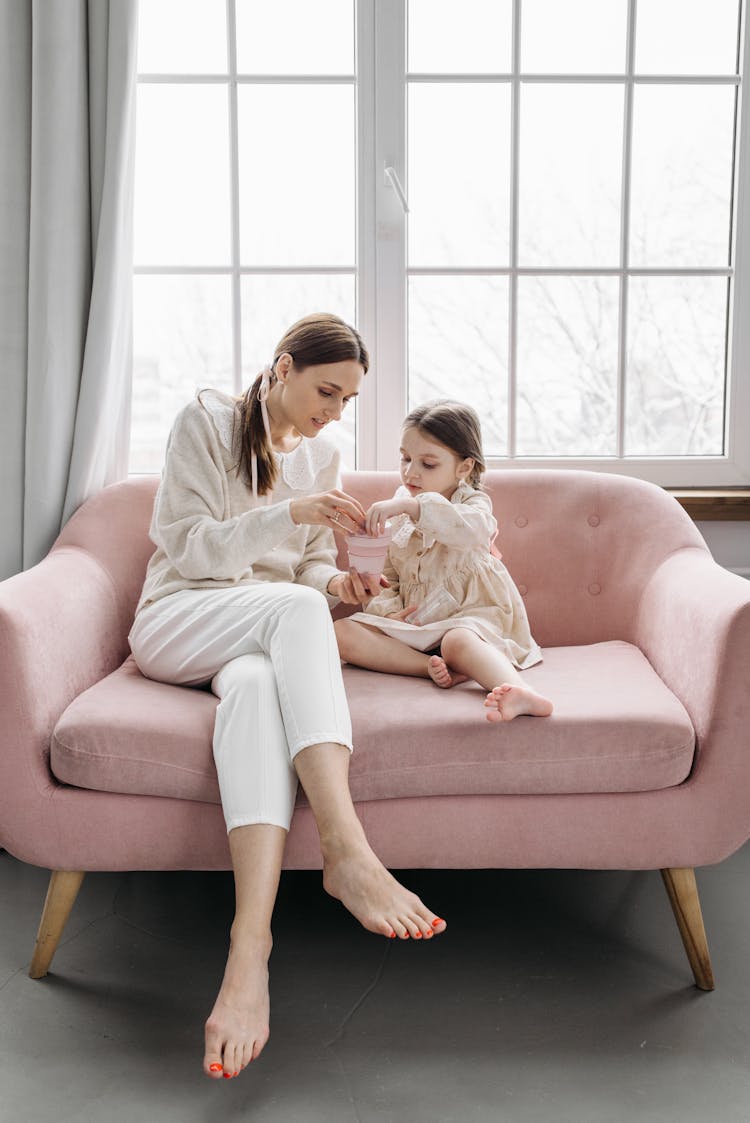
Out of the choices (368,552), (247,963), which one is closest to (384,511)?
(368,552)

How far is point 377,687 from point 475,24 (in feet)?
5.78

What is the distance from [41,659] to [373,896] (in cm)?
69

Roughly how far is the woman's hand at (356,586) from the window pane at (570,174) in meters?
1.13

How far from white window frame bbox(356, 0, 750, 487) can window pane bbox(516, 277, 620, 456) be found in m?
0.04

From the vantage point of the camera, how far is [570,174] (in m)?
2.65

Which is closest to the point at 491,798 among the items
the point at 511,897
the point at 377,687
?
the point at 377,687

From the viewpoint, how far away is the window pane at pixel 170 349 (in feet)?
8.82

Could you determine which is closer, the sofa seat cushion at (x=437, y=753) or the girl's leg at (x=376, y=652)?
the sofa seat cushion at (x=437, y=753)

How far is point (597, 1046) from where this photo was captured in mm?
1530

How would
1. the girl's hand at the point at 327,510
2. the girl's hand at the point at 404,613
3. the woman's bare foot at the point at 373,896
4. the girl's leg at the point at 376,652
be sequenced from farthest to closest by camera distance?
1. the girl's hand at the point at 404,613
2. the girl's leg at the point at 376,652
3. the girl's hand at the point at 327,510
4. the woman's bare foot at the point at 373,896

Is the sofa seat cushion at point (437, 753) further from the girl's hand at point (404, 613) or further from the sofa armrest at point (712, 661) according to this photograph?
the girl's hand at point (404, 613)

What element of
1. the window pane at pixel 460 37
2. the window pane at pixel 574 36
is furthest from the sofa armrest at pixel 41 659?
the window pane at pixel 574 36

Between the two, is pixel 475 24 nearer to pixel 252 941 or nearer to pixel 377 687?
pixel 377 687

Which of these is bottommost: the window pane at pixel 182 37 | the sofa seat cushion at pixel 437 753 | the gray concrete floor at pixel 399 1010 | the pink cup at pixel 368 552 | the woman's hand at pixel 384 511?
the gray concrete floor at pixel 399 1010
